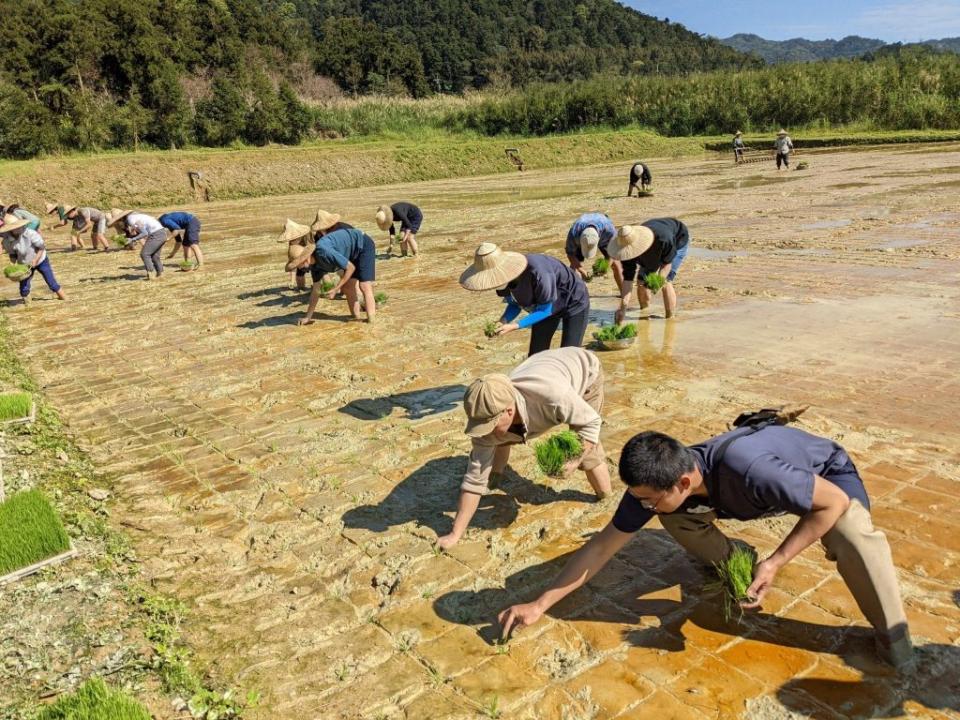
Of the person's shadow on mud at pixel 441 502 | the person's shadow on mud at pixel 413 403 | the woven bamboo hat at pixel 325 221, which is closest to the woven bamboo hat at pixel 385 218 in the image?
the woven bamboo hat at pixel 325 221

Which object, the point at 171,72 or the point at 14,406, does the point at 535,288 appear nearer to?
the point at 14,406

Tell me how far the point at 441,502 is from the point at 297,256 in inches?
236

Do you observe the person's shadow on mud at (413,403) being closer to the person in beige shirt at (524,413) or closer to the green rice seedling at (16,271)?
the person in beige shirt at (524,413)

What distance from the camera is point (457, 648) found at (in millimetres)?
3691

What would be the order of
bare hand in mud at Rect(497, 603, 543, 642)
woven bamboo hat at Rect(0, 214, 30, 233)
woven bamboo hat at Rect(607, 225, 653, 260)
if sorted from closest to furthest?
bare hand in mud at Rect(497, 603, 543, 642), woven bamboo hat at Rect(607, 225, 653, 260), woven bamboo hat at Rect(0, 214, 30, 233)

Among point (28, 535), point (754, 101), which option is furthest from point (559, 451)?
point (754, 101)

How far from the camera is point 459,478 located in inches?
218

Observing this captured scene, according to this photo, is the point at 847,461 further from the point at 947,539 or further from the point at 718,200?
the point at 718,200

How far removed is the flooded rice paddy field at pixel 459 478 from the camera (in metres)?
3.42

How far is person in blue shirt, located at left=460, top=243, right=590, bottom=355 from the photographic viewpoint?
5742mm

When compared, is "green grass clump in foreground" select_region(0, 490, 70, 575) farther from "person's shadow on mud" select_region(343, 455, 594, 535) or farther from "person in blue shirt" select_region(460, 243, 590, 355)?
"person in blue shirt" select_region(460, 243, 590, 355)

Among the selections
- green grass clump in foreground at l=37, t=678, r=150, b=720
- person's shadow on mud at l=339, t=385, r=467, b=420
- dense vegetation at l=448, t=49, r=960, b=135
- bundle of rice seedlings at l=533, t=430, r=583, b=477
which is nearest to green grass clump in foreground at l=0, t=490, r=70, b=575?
green grass clump in foreground at l=37, t=678, r=150, b=720

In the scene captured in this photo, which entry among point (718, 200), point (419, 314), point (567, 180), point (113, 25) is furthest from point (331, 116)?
point (419, 314)

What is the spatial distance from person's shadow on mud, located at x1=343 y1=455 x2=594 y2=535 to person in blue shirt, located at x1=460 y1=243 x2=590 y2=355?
1167 millimetres
